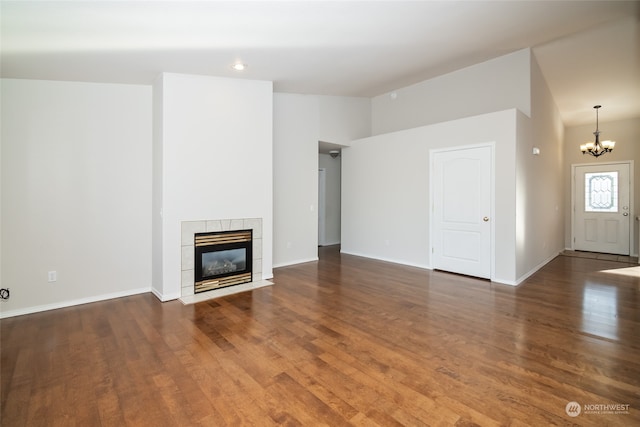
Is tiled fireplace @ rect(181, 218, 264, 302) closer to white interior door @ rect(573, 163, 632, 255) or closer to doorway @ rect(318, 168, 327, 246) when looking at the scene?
doorway @ rect(318, 168, 327, 246)

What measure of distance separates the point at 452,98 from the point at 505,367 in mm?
4774

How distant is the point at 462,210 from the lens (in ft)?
16.4

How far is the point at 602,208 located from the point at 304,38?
26.5 feet

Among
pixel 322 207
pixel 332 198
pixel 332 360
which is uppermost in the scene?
pixel 332 198

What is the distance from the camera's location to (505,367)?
2320 millimetres

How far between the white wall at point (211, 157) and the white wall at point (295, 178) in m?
0.97

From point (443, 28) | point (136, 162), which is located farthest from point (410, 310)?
point (136, 162)

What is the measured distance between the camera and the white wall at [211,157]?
3908 mm

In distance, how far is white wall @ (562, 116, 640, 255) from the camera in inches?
270

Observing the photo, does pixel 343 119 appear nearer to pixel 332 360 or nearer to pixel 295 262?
pixel 295 262

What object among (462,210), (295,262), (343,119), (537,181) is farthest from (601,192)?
(295,262)

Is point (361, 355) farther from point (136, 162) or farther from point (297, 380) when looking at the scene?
point (136, 162)

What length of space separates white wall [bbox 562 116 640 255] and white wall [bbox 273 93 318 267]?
6.19m

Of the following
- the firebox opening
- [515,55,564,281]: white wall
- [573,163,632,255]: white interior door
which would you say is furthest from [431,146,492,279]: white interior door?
[573,163,632,255]: white interior door
